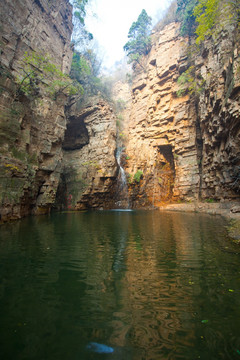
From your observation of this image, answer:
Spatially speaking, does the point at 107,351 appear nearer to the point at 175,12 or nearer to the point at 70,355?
the point at 70,355

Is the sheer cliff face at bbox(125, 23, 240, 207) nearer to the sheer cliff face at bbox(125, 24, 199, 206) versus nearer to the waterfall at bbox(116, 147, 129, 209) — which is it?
the sheer cliff face at bbox(125, 24, 199, 206)

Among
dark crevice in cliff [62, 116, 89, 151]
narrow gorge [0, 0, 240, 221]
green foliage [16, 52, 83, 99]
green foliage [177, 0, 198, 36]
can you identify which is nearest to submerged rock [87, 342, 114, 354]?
narrow gorge [0, 0, 240, 221]

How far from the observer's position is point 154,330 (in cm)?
212

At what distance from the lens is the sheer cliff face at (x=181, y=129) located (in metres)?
15.2

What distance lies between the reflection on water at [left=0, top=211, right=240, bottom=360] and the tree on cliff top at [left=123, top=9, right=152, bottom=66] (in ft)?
114

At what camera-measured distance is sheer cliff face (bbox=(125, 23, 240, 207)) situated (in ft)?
50.0

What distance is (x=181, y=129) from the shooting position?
2397 centimetres

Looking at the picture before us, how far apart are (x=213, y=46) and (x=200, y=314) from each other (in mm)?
22335

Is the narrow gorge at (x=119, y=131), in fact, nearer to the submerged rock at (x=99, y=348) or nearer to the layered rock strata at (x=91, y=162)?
the layered rock strata at (x=91, y=162)

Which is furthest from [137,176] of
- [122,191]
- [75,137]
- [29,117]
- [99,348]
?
[99,348]

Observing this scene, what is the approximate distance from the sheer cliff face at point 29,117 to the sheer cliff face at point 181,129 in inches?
497

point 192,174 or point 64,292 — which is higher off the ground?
point 192,174

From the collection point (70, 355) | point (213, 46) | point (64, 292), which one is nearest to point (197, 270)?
point (64, 292)

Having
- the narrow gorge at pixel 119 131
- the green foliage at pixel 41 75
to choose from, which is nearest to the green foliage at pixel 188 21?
the narrow gorge at pixel 119 131
